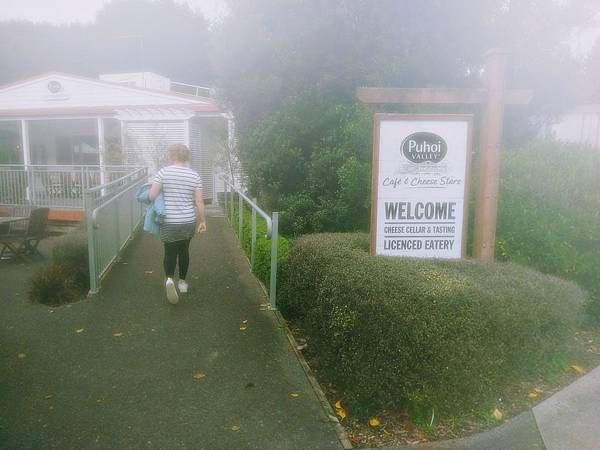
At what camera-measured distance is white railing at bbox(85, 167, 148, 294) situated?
18.8 feet

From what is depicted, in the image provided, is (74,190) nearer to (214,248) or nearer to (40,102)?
(214,248)

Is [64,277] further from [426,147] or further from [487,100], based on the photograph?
[487,100]

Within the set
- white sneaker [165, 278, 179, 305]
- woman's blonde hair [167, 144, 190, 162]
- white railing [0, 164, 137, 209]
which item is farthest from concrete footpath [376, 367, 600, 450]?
white railing [0, 164, 137, 209]

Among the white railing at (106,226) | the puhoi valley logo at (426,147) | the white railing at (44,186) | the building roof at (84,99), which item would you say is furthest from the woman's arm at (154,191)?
the building roof at (84,99)

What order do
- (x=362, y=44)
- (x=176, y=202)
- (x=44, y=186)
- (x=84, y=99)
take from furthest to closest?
1. (x=84, y=99)
2. (x=44, y=186)
3. (x=362, y=44)
4. (x=176, y=202)

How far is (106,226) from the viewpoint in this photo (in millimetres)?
6707

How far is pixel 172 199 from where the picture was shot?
5.50 meters

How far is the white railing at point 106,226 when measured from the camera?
5723 millimetres

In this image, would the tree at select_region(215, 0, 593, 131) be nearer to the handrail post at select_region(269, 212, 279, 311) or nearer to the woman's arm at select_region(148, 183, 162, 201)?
→ the handrail post at select_region(269, 212, 279, 311)

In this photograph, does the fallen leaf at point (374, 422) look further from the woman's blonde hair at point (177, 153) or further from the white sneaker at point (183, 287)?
the woman's blonde hair at point (177, 153)

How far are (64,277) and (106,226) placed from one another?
103cm

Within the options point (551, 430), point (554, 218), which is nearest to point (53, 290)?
point (551, 430)

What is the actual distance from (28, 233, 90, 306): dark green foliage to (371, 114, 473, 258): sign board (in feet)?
10.6

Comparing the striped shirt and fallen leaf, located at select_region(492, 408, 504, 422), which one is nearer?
fallen leaf, located at select_region(492, 408, 504, 422)
